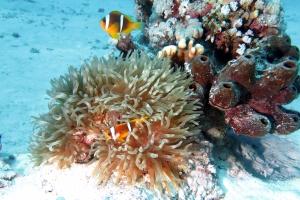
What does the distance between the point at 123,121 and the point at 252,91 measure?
167 centimetres

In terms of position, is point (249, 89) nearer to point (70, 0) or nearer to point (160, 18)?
point (160, 18)

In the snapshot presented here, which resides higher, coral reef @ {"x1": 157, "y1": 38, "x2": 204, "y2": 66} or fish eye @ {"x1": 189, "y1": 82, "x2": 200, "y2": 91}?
coral reef @ {"x1": 157, "y1": 38, "x2": 204, "y2": 66}

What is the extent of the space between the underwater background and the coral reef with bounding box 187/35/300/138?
652mm

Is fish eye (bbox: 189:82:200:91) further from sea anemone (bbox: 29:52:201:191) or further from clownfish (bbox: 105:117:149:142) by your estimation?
clownfish (bbox: 105:117:149:142)

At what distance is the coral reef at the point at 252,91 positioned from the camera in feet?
8.89

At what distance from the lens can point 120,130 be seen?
7.56ft

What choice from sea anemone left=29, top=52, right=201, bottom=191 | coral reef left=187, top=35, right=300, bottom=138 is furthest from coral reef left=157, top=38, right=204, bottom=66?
sea anemone left=29, top=52, right=201, bottom=191

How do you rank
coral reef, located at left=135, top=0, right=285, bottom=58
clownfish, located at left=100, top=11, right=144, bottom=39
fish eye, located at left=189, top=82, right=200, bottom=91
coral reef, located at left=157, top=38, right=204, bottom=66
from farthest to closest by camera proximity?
clownfish, located at left=100, top=11, right=144, bottom=39, coral reef, located at left=135, top=0, right=285, bottom=58, coral reef, located at left=157, top=38, right=204, bottom=66, fish eye, located at left=189, top=82, right=200, bottom=91

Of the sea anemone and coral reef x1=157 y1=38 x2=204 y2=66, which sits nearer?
the sea anemone

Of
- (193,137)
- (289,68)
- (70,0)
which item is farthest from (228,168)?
(70,0)

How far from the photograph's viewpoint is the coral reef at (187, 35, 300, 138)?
8.89 ft

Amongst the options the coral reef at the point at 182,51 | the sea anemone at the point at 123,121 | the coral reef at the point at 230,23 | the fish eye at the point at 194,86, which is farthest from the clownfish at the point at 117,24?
the fish eye at the point at 194,86

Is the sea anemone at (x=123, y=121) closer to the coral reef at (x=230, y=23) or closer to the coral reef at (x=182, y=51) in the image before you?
the coral reef at (x=182, y=51)

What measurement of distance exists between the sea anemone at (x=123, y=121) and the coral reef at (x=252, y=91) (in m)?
0.35
